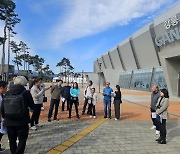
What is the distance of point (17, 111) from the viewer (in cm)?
410

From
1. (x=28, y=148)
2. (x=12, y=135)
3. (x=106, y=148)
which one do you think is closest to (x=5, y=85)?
(x=12, y=135)

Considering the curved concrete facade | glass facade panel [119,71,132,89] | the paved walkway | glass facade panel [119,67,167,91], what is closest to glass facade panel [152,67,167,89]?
glass facade panel [119,67,167,91]

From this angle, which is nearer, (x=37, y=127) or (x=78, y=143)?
(x=78, y=143)

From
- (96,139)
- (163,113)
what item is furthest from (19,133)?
(163,113)

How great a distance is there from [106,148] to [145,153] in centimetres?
93

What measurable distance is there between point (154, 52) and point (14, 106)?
1305 inches

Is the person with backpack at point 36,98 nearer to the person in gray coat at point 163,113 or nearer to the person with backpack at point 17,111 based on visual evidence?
the person with backpack at point 17,111

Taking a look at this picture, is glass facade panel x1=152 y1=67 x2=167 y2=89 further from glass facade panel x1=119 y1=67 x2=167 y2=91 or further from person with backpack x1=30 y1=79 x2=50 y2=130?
person with backpack x1=30 y1=79 x2=50 y2=130

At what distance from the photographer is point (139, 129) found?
8203 mm

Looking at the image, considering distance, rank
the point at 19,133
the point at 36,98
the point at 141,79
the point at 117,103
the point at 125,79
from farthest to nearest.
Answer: the point at 125,79
the point at 141,79
the point at 117,103
the point at 36,98
the point at 19,133

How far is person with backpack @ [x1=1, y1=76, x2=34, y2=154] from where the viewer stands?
4.11m

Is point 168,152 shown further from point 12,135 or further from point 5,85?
point 5,85

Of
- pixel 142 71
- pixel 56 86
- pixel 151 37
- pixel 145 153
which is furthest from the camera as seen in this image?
pixel 142 71

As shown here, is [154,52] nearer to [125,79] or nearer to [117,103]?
[125,79]
